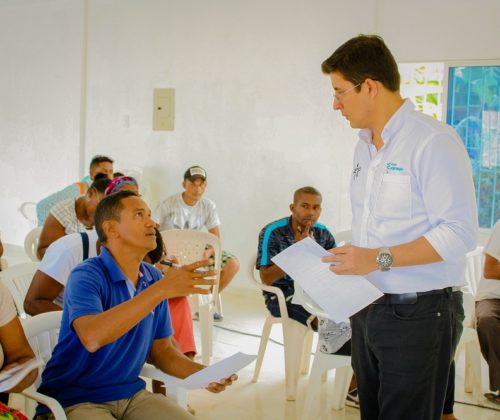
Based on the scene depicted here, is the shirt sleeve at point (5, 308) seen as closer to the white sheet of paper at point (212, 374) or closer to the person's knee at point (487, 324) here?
the white sheet of paper at point (212, 374)

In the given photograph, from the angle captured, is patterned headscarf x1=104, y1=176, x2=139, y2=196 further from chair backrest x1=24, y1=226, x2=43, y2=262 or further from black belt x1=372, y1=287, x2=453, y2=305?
black belt x1=372, y1=287, x2=453, y2=305

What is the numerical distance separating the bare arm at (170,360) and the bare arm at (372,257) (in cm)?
74

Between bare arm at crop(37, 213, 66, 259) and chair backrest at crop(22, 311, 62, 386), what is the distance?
68.1 inches

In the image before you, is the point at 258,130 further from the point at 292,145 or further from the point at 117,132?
the point at 117,132

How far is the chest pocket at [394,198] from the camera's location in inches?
73.2

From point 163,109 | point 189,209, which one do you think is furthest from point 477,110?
point 163,109

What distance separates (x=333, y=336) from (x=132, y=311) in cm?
169

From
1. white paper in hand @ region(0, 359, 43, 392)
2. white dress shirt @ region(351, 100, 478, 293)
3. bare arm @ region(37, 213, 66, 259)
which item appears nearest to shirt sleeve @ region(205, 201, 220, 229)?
bare arm @ region(37, 213, 66, 259)

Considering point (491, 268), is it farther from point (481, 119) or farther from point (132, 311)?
point (132, 311)

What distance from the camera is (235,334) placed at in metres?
5.53

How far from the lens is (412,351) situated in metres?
1.89

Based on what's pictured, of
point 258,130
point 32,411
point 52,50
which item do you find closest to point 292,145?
point 258,130

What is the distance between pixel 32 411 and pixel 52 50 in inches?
277

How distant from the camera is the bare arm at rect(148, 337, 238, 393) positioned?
2.39 m
